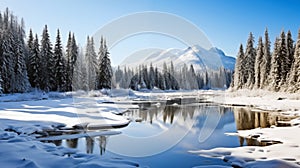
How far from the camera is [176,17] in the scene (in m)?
14.8

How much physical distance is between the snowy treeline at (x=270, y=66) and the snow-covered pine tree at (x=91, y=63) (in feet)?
105

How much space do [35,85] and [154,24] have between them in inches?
1322

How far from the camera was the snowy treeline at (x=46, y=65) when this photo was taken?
3694cm

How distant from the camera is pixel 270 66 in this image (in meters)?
47.0

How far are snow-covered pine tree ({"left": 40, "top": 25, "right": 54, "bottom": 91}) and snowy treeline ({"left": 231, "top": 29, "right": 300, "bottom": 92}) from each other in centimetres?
3787

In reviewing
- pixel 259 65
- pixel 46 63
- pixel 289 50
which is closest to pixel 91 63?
pixel 46 63

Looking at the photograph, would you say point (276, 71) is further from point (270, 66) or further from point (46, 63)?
point (46, 63)

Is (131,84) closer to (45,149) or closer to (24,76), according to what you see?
(24,76)

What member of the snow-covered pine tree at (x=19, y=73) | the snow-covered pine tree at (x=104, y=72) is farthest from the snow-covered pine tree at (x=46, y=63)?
the snow-covered pine tree at (x=104, y=72)

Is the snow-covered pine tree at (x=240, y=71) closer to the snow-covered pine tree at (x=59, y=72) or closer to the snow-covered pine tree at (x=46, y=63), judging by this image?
the snow-covered pine tree at (x=59, y=72)

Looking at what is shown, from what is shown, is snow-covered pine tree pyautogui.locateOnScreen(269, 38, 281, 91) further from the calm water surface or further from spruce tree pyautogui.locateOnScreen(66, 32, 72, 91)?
spruce tree pyautogui.locateOnScreen(66, 32, 72, 91)

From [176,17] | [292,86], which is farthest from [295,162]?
[292,86]

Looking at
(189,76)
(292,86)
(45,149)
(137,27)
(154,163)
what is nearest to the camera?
(154,163)

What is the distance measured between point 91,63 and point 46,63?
859 centimetres
